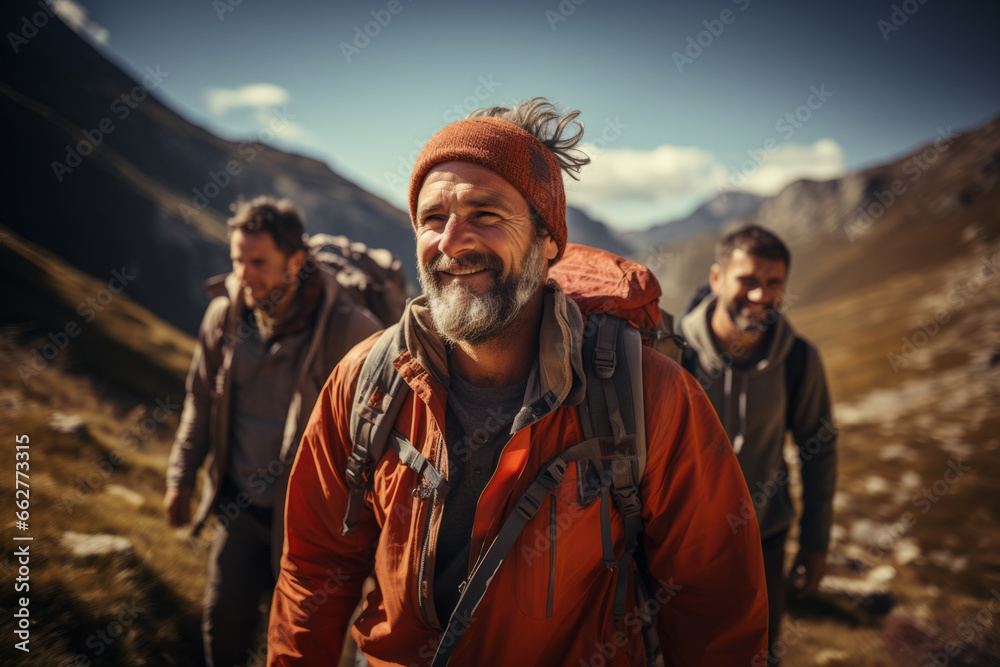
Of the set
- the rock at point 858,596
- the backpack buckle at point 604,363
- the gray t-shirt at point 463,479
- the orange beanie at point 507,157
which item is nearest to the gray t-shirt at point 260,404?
the orange beanie at point 507,157

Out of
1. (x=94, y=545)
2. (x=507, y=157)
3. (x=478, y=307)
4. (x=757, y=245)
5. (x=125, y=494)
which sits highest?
(x=757, y=245)

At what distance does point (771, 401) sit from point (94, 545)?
7436 mm

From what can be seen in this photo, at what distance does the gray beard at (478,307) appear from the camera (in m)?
2.52

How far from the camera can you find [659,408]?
90.1 inches

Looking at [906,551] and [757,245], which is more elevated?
[757,245]

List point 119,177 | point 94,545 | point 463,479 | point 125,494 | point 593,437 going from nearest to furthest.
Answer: point 593,437
point 463,479
point 94,545
point 125,494
point 119,177

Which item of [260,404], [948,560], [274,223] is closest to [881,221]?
[948,560]

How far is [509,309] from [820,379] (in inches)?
146

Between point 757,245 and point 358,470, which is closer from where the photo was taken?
point 358,470

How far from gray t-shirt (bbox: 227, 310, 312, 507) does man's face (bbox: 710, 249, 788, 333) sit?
14.2 feet

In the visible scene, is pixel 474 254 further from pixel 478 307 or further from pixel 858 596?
pixel 858 596

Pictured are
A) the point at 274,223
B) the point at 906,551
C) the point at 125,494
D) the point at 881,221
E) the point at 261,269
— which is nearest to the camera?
the point at 261,269

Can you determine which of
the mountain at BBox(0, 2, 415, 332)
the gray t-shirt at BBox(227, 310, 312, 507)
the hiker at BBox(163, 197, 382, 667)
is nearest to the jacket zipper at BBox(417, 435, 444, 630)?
the hiker at BBox(163, 197, 382, 667)

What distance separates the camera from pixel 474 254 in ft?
8.32
